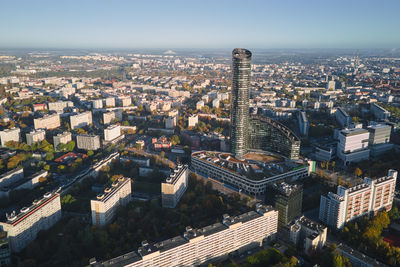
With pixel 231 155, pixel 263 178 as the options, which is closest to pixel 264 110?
pixel 231 155

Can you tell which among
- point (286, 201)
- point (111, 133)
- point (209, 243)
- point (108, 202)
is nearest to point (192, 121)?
point (111, 133)

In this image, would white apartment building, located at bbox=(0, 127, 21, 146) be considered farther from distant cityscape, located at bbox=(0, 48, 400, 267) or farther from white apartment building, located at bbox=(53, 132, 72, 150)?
white apartment building, located at bbox=(53, 132, 72, 150)

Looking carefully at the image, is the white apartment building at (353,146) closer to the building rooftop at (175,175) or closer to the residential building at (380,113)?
the residential building at (380,113)

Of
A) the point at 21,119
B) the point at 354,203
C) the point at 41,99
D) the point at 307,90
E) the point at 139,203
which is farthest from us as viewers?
the point at 307,90

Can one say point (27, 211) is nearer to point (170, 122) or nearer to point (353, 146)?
point (170, 122)

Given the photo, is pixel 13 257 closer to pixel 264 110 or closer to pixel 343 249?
pixel 343 249

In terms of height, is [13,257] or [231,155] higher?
[231,155]
